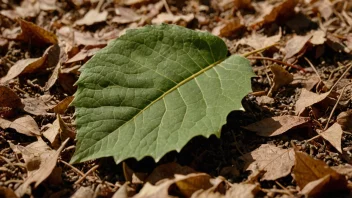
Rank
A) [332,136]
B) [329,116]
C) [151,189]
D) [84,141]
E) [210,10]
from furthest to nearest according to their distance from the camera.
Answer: [210,10] → [329,116] → [332,136] → [84,141] → [151,189]

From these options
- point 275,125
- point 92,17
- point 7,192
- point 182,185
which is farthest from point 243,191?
point 92,17

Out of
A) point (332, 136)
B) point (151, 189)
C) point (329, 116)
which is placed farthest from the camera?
point (329, 116)

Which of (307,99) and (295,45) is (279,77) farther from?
(295,45)

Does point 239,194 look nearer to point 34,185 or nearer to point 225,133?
point 225,133

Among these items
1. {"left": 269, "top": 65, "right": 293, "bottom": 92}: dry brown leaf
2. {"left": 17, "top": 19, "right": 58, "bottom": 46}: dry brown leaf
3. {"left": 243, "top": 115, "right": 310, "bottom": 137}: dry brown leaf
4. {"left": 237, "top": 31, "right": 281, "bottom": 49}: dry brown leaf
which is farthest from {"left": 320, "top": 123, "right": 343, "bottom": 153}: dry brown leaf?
{"left": 17, "top": 19, "right": 58, "bottom": 46}: dry brown leaf

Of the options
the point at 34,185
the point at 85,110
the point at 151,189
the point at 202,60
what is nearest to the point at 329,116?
the point at 202,60
